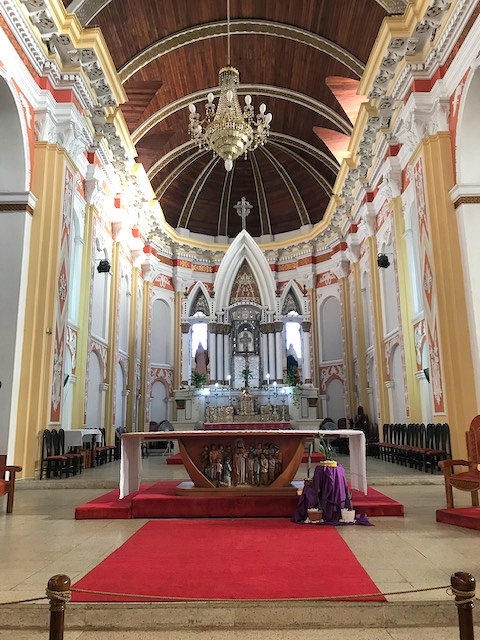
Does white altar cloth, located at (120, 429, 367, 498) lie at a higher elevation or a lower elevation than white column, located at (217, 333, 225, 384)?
lower

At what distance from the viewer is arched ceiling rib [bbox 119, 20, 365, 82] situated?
12750 millimetres

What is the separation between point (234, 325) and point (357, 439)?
11.8 metres

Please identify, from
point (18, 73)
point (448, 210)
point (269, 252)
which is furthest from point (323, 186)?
point (18, 73)

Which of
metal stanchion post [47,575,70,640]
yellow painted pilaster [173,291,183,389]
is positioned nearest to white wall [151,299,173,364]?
yellow painted pilaster [173,291,183,389]

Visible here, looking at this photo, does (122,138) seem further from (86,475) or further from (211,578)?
(211,578)

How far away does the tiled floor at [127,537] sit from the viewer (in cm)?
336

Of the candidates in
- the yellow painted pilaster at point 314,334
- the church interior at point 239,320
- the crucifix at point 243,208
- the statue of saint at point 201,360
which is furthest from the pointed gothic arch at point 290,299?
the statue of saint at point 201,360

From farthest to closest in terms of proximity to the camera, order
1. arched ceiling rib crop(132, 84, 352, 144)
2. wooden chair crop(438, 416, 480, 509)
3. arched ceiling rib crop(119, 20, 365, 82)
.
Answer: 1. arched ceiling rib crop(132, 84, 352, 144)
2. arched ceiling rib crop(119, 20, 365, 82)
3. wooden chair crop(438, 416, 480, 509)

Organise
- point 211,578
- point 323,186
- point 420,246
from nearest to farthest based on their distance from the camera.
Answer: point 211,578 < point 420,246 < point 323,186

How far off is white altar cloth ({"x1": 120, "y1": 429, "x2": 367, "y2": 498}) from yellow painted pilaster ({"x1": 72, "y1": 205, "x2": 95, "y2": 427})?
4494 mm

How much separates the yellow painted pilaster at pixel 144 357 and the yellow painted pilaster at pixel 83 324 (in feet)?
20.9

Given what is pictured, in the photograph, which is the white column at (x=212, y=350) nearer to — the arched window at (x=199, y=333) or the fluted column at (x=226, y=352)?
the fluted column at (x=226, y=352)

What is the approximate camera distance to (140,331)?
58.5 feet

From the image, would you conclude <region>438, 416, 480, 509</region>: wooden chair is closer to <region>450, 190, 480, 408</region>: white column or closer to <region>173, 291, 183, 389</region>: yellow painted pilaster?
<region>450, 190, 480, 408</region>: white column
